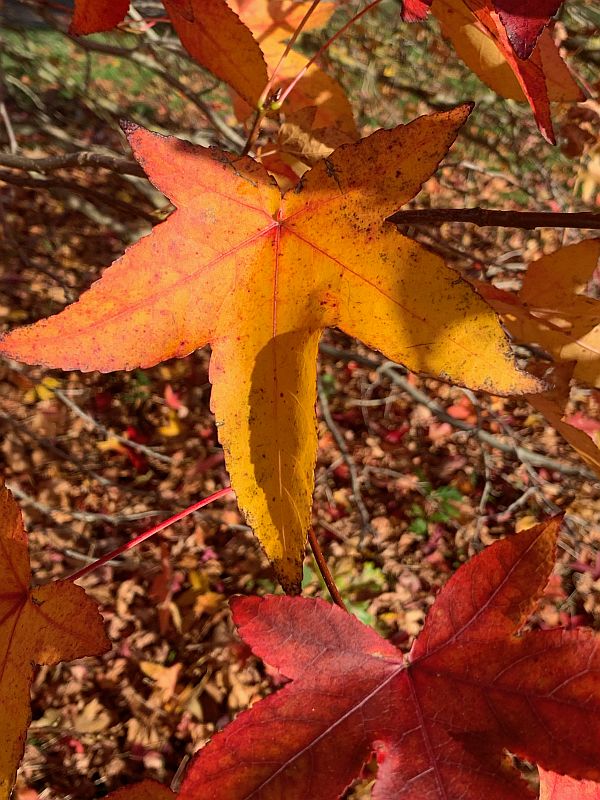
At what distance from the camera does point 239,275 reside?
2.35 ft

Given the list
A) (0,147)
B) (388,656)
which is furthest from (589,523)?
(0,147)

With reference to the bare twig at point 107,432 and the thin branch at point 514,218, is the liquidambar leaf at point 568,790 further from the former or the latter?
the bare twig at point 107,432

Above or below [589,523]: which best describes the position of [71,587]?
above

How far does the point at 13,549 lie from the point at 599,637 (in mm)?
690

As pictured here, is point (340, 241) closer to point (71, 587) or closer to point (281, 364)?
point (281, 364)

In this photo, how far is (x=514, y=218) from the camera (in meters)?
0.71

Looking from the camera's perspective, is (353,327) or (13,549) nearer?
(353,327)

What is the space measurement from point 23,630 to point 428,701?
0.51 metres

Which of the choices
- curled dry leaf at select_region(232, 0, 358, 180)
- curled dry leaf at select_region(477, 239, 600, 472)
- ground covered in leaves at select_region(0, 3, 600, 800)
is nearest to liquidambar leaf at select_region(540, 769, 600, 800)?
curled dry leaf at select_region(477, 239, 600, 472)

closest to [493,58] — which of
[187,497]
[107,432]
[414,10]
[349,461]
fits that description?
[414,10]

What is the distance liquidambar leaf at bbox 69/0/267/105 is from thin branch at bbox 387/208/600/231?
0.33 meters

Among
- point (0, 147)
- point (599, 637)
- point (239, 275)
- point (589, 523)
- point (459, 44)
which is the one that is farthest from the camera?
point (0, 147)

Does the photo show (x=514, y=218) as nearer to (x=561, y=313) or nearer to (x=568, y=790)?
(x=561, y=313)

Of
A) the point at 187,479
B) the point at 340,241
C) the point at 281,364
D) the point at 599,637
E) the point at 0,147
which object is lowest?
the point at 187,479
